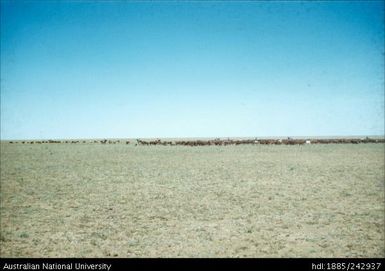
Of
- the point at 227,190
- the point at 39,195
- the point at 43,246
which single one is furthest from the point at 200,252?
the point at 39,195

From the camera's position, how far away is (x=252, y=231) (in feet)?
29.5

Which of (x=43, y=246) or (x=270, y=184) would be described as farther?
(x=270, y=184)

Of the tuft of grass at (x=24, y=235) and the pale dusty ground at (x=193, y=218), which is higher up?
the pale dusty ground at (x=193, y=218)

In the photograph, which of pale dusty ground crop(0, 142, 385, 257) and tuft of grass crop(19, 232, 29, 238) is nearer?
pale dusty ground crop(0, 142, 385, 257)

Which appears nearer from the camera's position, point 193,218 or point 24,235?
point 24,235

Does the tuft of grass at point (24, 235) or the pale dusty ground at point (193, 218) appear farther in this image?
the tuft of grass at point (24, 235)

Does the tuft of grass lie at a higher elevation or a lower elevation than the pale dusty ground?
lower
